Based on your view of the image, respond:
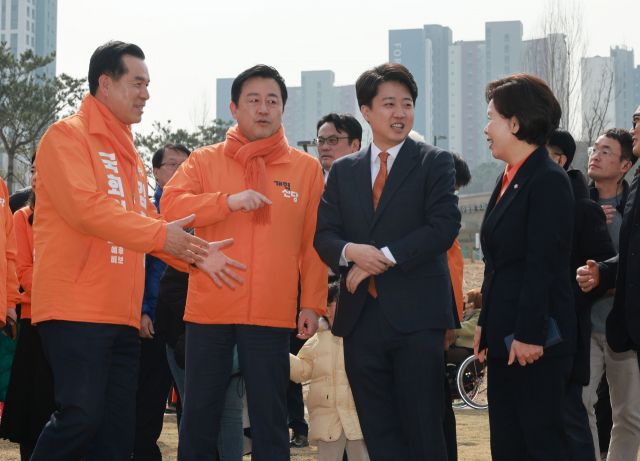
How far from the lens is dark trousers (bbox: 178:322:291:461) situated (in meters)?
3.36

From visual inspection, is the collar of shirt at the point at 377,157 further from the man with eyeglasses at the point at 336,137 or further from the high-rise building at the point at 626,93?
the high-rise building at the point at 626,93

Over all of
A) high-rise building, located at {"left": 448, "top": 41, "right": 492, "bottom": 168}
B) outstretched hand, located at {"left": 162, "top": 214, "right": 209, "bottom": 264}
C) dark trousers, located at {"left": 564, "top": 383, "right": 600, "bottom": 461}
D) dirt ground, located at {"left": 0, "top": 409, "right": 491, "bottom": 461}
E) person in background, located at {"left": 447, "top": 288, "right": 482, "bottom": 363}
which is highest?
high-rise building, located at {"left": 448, "top": 41, "right": 492, "bottom": 168}

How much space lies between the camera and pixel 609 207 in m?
4.75

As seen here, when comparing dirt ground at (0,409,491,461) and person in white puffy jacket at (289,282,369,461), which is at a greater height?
person in white puffy jacket at (289,282,369,461)

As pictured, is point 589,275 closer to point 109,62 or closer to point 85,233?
point 85,233

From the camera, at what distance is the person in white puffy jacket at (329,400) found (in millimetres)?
4254

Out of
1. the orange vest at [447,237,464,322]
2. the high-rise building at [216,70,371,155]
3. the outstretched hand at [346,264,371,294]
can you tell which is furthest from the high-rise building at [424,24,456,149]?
the outstretched hand at [346,264,371,294]

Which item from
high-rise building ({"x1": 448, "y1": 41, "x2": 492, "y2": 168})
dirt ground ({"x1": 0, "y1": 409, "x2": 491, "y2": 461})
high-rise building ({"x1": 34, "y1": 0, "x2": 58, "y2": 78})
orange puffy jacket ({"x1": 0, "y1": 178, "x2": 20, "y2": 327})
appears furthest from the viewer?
high-rise building ({"x1": 448, "y1": 41, "x2": 492, "y2": 168})

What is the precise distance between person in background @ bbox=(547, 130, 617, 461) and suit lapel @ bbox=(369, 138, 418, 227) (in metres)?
1.06

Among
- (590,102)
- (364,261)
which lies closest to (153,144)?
(590,102)

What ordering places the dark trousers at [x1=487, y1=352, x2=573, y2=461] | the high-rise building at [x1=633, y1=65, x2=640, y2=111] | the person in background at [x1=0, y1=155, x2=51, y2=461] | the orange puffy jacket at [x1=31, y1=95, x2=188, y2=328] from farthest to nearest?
1. the high-rise building at [x1=633, y1=65, x2=640, y2=111]
2. the person in background at [x1=0, y1=155, x2=51, y2=461]
3. the orange puffy jacket at [x1=31, y1=95, x2=188, y2=328]
4. the dark trousers at [x1=487, y1=352, x2=573, y2=461]

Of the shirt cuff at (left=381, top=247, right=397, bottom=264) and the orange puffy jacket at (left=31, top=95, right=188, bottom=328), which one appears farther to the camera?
the orange puffy jacket at (left=31, top=95, right=188, bottom=328)

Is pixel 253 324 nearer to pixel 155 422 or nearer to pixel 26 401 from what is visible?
pixel 155 422

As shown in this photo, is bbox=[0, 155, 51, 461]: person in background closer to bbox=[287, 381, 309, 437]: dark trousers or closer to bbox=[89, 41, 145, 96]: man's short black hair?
bbox=[89, 41, 145, 96]: man's short black hair
